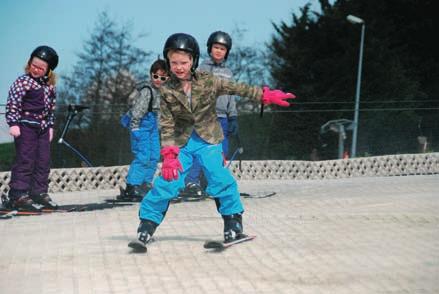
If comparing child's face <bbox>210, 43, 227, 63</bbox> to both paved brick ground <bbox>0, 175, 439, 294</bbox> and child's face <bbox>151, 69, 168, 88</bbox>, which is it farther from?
paved brick ground <bbox>0, 175, 439, 294</bbox>

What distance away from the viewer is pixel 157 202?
239 inches

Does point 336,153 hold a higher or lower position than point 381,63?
lower

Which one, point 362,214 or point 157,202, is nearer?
point 157,202

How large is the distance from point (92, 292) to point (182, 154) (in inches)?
63.7

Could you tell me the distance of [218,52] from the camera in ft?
30.3

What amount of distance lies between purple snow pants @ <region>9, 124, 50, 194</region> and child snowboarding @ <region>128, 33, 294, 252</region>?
302 centimetres

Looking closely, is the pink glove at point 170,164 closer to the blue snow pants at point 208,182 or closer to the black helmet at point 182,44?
the blue snow pants at point 208,182

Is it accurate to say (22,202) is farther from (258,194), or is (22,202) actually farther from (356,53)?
(356,53)

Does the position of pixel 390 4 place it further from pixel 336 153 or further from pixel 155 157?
pixel 155 157

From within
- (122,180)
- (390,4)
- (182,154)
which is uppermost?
(390,4)

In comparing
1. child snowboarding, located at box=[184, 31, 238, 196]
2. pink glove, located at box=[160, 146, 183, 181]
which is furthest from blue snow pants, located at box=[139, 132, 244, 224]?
child snowboarding, located at box=[184, 31, 238, 196]

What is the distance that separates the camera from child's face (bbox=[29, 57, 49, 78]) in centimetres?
867

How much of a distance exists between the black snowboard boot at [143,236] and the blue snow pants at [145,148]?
12.0 feet

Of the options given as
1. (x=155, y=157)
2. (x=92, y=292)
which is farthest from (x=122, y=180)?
(x=92, y=292)
